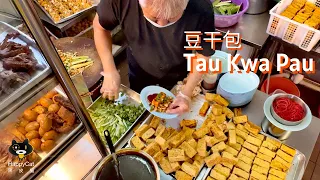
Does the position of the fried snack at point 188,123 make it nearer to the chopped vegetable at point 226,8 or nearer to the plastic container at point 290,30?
the plastic container at point 290,30

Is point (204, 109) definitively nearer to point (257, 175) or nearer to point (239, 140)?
point (239, 140)

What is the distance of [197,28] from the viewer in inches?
72.7

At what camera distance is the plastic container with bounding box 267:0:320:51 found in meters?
2.59

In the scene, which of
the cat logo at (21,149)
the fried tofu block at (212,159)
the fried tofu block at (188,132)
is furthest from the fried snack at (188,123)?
the cat logo at (21,149)

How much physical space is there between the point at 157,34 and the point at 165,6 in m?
0.45

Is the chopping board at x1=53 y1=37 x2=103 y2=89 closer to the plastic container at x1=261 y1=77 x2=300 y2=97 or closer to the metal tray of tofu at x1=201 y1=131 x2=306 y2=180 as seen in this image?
the metal tray of tofu at x1=201 y1=131 x2=306 y2=180

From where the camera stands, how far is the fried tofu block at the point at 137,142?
170 centimetres

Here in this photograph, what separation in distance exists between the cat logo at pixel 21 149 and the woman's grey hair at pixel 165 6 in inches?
34.6

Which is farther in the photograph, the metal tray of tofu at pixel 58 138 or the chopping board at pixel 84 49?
the chopping board at pixel 84 49

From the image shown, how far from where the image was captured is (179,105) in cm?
180

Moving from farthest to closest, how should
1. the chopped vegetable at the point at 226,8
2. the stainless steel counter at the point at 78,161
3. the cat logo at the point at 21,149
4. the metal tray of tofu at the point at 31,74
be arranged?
the chopped vegetable at the point at 226,8, the stainless steel counter at the point at 78,161, the cat logo at the point at 21,149, the metal tray of tofu at the point at 31,74

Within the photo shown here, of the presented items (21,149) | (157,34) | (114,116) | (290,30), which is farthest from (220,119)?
(290,30)

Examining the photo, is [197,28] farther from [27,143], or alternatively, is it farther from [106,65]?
[27,143]

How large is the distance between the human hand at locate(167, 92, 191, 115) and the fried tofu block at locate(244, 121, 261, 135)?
0.39 metres
